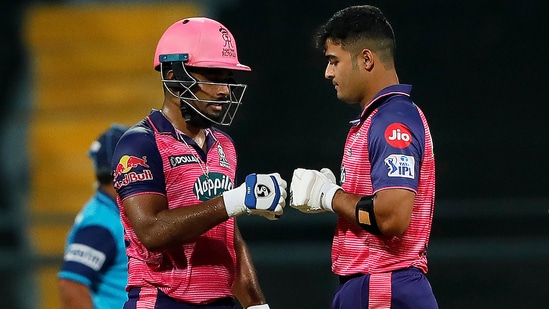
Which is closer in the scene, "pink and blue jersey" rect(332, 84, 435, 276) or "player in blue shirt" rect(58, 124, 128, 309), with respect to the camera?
"pink and blue jersey" rect(332, 84, 435, 276)

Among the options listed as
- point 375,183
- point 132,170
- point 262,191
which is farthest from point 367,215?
point 132,170

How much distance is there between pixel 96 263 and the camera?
154 inches

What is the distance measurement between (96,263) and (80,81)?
246 cm

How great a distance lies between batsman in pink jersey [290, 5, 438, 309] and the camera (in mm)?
2807

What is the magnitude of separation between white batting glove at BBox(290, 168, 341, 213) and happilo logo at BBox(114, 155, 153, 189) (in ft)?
1.40

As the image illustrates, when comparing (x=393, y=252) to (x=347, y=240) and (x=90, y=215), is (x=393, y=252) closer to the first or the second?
(x=347, y=240)

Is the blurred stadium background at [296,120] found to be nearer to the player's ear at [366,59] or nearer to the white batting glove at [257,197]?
the player's ear at [366,59]

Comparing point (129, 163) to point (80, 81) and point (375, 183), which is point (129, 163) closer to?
point (375, 183)

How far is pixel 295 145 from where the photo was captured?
5.70 meters

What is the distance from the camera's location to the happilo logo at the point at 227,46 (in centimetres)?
313

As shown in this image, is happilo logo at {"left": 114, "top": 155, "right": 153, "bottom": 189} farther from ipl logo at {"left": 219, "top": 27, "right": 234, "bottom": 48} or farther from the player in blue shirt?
the player in blue shirt

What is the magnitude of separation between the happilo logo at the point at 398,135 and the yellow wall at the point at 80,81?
3484 millimetres

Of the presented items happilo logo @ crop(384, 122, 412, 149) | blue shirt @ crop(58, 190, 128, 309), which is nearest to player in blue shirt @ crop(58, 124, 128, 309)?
blue shirt @ crop(58, 190, 128, 309)

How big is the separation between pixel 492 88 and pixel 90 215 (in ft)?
8.50
